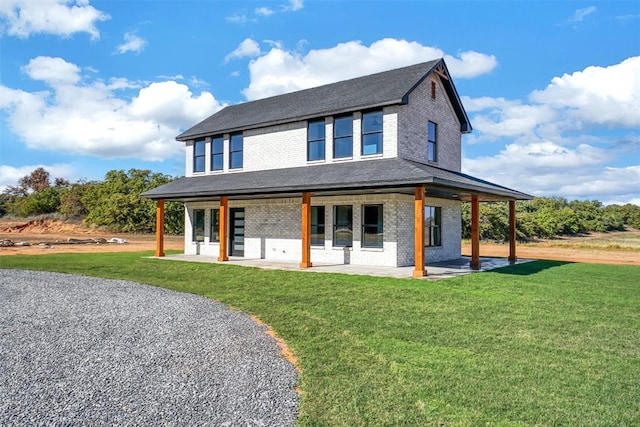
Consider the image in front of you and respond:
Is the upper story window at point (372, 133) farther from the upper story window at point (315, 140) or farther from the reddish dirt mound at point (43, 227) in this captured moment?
the reddish dirt mound at point (43, 227)

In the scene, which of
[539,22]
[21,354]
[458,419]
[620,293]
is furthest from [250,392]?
[539,22]

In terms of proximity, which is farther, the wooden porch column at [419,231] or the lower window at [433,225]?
the lower window at [433,225]

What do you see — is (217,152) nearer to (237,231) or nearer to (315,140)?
(237,231)

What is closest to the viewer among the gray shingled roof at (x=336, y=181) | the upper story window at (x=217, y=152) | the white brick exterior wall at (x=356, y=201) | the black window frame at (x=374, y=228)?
the gray shingled roof at (x=336, y=181)

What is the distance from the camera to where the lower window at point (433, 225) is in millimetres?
16808

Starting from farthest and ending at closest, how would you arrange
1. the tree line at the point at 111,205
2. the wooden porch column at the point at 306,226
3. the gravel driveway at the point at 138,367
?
1. the tree line at the point at 111,205
2. the wooden porch column at the point at 306,226
3. the gravel driveway at the point at 138,367

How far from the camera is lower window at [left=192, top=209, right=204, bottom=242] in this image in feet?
67.7

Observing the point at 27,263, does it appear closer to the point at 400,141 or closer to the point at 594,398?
the point at 400,141

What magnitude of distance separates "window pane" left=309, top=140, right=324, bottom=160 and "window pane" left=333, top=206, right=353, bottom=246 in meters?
2.25

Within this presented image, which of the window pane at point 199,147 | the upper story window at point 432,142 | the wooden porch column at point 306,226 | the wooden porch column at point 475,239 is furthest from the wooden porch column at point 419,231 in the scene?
the window pane at point 199,147

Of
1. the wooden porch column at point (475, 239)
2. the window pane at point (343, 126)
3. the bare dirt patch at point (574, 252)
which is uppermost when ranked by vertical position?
the window pane at point (343, 126)

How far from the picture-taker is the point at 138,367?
4777 mm

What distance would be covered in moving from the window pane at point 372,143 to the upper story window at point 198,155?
29.6ft

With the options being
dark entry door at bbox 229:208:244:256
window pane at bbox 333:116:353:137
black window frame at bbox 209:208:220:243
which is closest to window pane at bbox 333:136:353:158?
window pane at bbox 333:116:353:137
